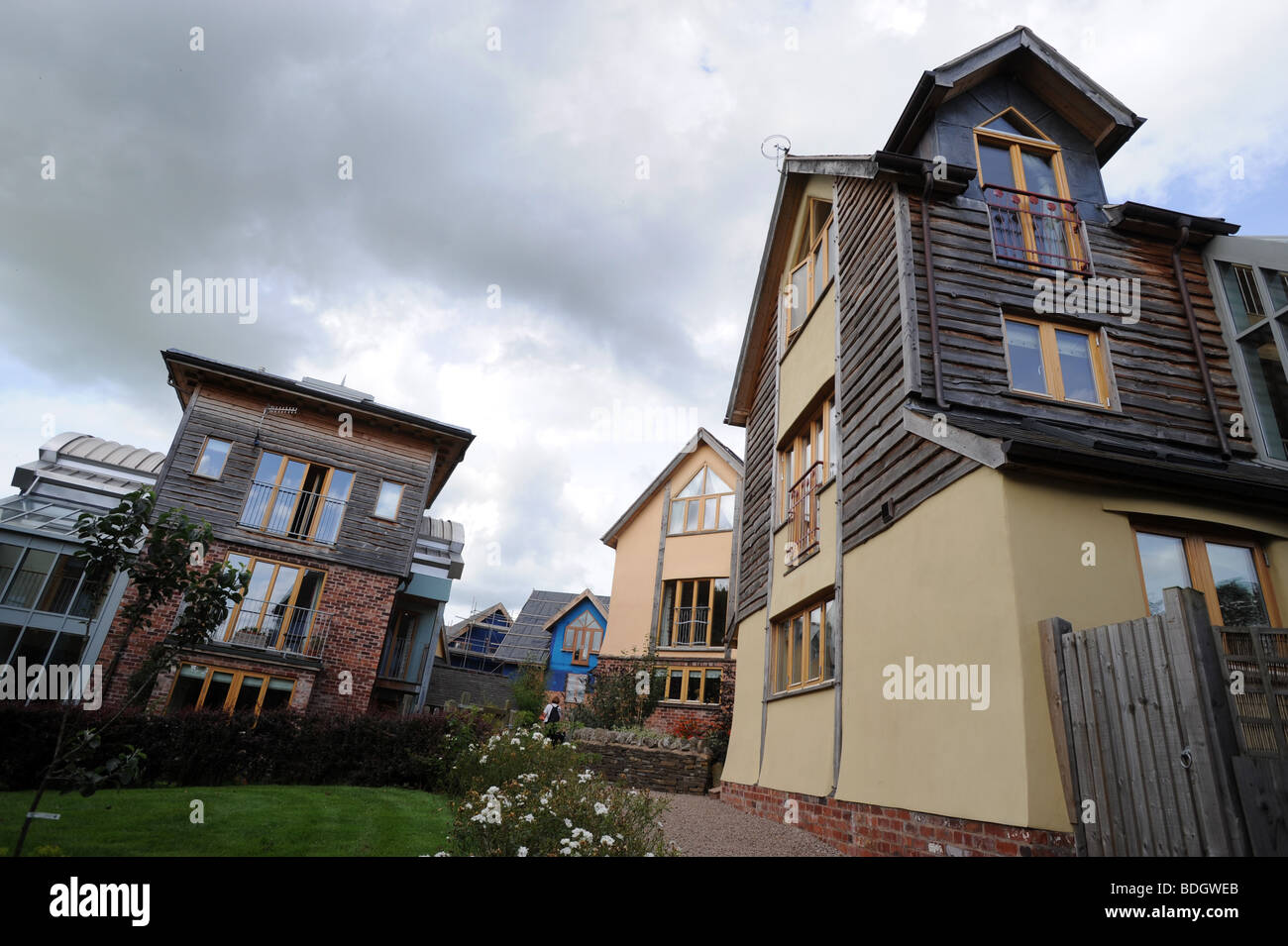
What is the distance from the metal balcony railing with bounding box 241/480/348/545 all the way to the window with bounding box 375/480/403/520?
97 centimetres

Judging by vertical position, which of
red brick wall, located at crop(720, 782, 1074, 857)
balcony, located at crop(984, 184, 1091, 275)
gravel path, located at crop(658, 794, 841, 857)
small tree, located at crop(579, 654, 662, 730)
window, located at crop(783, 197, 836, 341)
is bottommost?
gravel path, located at crop(658, 794, 841, 857)

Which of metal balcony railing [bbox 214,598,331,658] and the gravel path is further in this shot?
metal balcony railing [bbox 214,598,331,658]

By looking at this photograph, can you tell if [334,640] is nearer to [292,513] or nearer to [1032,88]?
[292,513]

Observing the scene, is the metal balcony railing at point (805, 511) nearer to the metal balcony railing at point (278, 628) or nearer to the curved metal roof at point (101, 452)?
the metal balcony railing at point (278, 628)

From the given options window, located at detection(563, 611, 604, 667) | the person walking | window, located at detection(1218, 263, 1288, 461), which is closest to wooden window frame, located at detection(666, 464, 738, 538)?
the person walking

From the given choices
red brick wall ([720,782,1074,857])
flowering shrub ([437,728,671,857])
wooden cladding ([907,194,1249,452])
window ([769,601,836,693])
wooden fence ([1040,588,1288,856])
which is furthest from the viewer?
window ([769,601,836,693])

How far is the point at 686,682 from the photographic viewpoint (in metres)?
22.7

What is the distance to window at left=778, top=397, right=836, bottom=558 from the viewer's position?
1018 cm

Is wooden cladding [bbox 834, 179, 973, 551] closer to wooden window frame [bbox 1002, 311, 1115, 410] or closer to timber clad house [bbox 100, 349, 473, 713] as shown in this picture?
wooden window frame [bbox 1002, 311, 1115, 410]

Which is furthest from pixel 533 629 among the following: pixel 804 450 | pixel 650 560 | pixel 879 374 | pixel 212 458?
pixel 879 374

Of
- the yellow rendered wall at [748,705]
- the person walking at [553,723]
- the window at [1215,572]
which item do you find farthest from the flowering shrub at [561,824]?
the person walking at [553,723]

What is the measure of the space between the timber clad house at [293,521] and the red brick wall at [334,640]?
0.09 feet

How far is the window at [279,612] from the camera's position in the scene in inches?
682

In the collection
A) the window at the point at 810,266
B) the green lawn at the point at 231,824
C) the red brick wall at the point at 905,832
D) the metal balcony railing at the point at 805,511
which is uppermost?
the window at the point at 810,266
